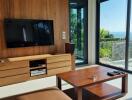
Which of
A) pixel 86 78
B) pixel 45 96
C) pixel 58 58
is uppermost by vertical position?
pixel 58 58

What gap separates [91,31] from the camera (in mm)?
5059

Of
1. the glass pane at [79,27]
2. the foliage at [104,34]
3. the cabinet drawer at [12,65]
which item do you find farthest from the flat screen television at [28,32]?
the foliage at [104,34]

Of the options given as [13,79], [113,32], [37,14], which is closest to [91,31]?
[113,32]

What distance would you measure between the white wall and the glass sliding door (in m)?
0.12

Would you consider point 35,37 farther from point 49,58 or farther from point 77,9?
point 77,9

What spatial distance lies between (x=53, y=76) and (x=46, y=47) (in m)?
0.82

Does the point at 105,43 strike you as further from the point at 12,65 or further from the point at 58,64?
the point at 12,65

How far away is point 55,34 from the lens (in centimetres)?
442

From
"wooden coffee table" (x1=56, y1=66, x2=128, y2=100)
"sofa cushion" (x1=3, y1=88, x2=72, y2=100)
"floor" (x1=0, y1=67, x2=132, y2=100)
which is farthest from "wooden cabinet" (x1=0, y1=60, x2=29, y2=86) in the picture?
"sofa cushion" (x1=3, y1=88, x2=72, y2=100)

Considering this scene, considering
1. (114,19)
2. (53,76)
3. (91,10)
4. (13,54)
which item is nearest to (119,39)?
(114,19)

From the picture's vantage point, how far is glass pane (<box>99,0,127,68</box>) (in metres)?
4.35

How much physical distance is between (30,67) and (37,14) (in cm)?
136

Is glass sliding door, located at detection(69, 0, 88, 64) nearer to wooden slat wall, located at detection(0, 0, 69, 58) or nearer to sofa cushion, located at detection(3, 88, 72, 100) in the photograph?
wooden slat wall, located at detection(0, 0, 69, 58)

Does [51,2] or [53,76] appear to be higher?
[51,2]
